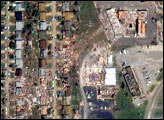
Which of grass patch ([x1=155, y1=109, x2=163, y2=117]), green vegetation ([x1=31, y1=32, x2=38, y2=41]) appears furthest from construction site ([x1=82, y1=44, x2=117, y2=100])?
green vegetation ([x1=31, y1=32, x2=38, y2=41])

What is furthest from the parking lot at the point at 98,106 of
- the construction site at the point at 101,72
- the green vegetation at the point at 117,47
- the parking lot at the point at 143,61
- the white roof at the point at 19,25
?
the white roof at the point at 19,25

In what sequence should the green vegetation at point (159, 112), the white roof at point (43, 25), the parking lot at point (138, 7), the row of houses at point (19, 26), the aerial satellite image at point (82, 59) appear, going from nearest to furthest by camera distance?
the parking lot at point (138, 7) → the aerial satellite image at point (82, 59) → the white roof at point (43, 25) → the row of houses at point (19, 26) → the green vegetation at point (159, 112)

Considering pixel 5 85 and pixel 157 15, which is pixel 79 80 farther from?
pixel 157 15

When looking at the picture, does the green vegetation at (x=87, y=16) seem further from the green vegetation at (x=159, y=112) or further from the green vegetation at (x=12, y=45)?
the green vegetation at (x=159, y=112)

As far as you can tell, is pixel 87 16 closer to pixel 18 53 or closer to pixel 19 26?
pixel 19 26

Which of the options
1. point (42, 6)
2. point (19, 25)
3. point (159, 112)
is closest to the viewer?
point (42, 6)

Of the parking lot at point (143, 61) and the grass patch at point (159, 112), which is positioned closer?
the parking lot at point (143, 61)

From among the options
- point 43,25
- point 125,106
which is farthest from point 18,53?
point 125,106

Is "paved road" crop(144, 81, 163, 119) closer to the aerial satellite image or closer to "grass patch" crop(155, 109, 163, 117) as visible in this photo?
the aerial satellite image
